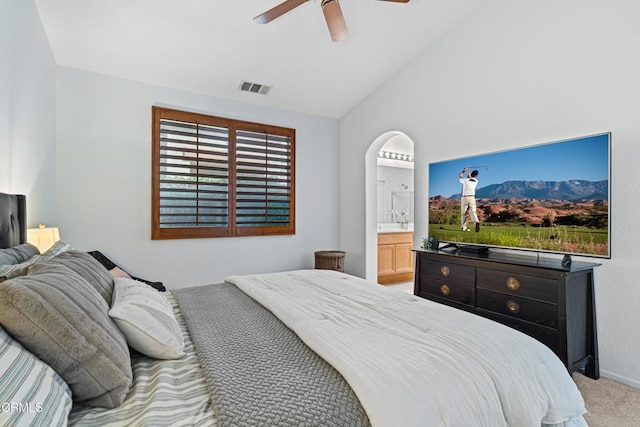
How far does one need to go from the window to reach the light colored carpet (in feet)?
10.9

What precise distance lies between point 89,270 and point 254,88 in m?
3.08

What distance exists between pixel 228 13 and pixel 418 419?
10.6ft

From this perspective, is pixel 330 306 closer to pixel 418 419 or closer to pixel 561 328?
pixel 418 419

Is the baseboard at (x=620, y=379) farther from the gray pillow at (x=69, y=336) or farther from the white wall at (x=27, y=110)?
the white wall at (x=27, y=110)

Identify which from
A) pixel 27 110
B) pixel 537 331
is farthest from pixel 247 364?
pixel 27 110

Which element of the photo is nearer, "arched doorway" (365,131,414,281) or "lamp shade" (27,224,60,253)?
"lamp shade" (27,224,60,253)

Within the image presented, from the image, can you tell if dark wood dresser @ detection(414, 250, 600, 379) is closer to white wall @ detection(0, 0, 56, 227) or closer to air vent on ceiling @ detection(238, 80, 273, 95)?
air vent on ceiling @ detection(238, 80, 273, 95)

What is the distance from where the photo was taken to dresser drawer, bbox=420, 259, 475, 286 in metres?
2.80

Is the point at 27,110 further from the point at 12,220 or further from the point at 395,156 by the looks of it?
the point at 395,156

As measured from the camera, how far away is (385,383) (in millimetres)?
964

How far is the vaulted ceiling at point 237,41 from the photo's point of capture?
2.79 meters

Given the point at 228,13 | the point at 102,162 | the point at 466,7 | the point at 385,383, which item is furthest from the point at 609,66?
the point at 102,162

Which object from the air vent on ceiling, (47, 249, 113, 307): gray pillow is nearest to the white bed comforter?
(47, 249, 113, 307): gray pillow

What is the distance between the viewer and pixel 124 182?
11.6 ft
